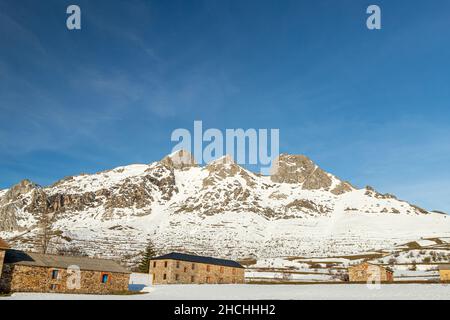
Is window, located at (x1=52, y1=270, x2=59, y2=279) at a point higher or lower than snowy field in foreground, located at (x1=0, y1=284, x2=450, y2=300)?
higher

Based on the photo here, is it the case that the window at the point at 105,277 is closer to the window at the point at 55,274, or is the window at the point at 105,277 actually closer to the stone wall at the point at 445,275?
the window at the point at 55,274

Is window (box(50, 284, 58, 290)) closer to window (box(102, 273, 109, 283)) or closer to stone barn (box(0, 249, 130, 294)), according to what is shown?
stone barn (box(0, 249, 130, 294))

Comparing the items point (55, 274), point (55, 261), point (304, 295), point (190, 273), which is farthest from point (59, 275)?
point (190, 273)

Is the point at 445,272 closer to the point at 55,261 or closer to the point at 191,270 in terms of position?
the point at 191,270

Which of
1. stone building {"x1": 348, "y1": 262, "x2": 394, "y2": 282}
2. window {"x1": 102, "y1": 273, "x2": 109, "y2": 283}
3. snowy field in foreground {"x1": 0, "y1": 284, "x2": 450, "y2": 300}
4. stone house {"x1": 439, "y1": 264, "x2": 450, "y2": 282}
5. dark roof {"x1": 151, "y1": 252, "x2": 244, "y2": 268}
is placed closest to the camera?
snowy field in foreground {"x1": 0, "y1": 284, "x2": 450, "y2": 300}

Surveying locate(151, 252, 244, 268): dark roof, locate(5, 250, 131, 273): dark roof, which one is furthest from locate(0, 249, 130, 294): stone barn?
locate(151, 252, 244, 268): dark roof

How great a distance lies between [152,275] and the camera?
67188mm

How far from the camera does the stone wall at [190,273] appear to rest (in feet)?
217

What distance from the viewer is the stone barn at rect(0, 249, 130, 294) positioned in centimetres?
4169
